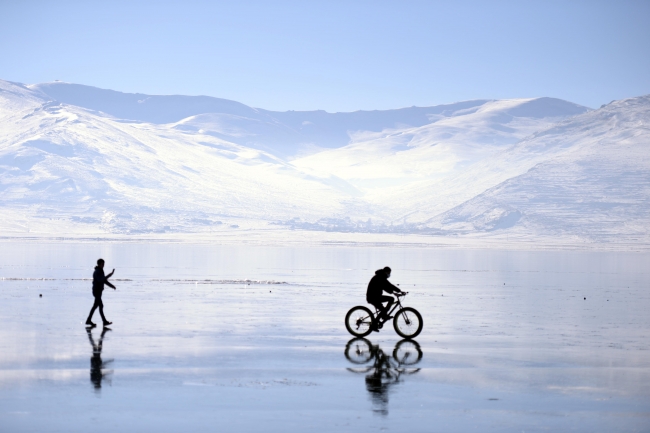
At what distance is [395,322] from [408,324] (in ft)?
1.17

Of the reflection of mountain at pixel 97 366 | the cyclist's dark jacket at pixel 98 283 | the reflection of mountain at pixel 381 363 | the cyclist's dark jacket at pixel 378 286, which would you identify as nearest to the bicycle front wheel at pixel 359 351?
the reflection of mountain at pixel 381 363

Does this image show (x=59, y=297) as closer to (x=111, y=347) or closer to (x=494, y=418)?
(x=111, y=347)

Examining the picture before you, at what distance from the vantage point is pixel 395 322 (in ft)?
76.1

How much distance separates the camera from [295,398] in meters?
15.0

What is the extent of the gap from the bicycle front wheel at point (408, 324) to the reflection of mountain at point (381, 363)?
1.40ft

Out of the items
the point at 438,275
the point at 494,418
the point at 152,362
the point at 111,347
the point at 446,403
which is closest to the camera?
the point at 494,418

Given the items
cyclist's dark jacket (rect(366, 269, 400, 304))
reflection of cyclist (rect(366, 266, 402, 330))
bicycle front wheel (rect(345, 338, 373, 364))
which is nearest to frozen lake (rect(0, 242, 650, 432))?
bicycle front wheel (rect(345, 338, 373, 364))

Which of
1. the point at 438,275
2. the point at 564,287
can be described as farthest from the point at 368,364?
the point at 438,275

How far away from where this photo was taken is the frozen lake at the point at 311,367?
1348cm

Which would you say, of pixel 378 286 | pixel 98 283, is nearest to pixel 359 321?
pixel 378 286

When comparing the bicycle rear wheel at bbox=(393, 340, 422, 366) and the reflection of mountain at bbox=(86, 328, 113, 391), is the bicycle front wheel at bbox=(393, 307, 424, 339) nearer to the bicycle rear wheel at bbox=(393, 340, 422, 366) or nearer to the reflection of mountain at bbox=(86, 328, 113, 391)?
the bicycle rear wheel at bbox=(393, 340, 422, 366)

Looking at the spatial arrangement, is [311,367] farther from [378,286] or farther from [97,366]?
[378,286]

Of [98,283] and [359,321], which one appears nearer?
[359,321]

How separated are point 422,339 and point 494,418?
951 centimetres
